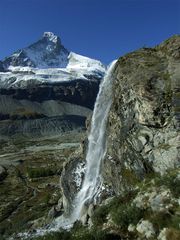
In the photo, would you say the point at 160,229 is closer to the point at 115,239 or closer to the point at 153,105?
the point at 115,239

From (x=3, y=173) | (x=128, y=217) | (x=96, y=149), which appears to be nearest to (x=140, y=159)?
(x=128, y=217)

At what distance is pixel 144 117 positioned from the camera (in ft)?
107

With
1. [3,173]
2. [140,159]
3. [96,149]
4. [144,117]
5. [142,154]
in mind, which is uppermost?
[144,117]

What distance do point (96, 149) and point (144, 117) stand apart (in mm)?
13537

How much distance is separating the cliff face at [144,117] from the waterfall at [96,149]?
9.55 ft

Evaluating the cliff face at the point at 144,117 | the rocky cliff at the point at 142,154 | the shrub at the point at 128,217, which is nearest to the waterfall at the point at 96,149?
the rocky cliff at the point at 142,154

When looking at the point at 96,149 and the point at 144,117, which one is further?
the point at 96,149

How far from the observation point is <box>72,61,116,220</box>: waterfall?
4228cm

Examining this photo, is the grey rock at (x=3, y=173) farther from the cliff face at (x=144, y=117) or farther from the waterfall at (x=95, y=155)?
the cliff face at (x=144, y=117)

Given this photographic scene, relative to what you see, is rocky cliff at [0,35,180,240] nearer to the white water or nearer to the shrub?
the shrub

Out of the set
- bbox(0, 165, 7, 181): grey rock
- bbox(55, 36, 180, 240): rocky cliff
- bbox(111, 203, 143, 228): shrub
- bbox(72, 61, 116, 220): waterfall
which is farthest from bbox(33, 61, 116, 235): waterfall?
bbox(0, 165, 7, 181): grey rock

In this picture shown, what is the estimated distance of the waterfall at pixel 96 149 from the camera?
139 ft

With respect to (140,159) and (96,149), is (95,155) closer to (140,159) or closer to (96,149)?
(96,149)

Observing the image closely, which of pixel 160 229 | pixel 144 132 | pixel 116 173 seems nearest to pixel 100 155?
pixel 116 173
